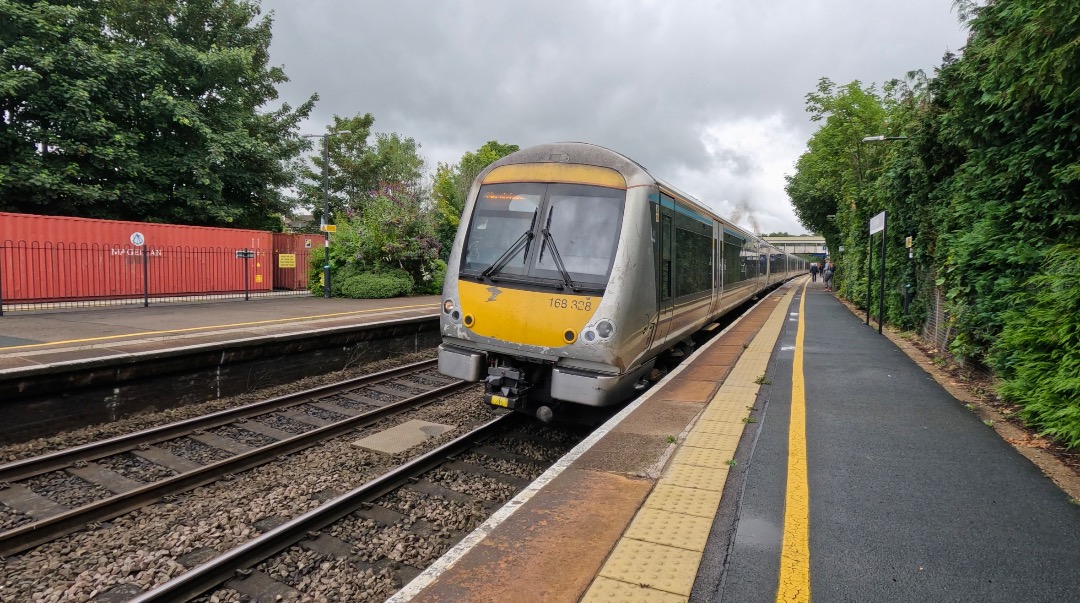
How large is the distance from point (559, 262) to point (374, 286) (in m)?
14.6

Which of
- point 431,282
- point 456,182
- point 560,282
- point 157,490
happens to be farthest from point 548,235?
point 456,182

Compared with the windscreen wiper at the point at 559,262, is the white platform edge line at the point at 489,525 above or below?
below

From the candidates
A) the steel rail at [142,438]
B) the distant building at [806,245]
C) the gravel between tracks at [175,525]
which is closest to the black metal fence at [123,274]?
the steel rail at [142,438]

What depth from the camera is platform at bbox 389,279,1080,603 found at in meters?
2.71

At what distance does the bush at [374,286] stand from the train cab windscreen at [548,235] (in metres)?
13.6

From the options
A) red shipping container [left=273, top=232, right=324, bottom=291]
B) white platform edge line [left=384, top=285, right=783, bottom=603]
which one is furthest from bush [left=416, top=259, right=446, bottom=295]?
white platform edge line [left=384, top=285, right=783, bottom=603]

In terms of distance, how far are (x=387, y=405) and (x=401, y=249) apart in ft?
42.9

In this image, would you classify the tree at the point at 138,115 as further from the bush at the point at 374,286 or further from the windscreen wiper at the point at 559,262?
the windscreen wiper at the point at 559,262

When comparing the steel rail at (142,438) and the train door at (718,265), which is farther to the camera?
the train door at (718,265)

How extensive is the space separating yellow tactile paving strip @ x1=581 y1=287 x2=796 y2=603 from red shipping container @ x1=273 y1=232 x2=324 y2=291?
21.2 meters

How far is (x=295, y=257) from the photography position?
23234mm

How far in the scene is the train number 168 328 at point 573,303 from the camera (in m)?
5.60

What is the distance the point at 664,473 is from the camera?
13.3 feet

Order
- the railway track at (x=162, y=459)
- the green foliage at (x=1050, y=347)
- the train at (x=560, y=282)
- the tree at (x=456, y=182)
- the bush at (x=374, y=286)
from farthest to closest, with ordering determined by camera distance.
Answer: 1. the tree at (x=456, y=182)
2. the bush at (x=374, y=286)
3. the train at (x=560, y=282)
4. the railway track at (x=162, y=459)
5. the green foliage at (x=1050, y=347)
